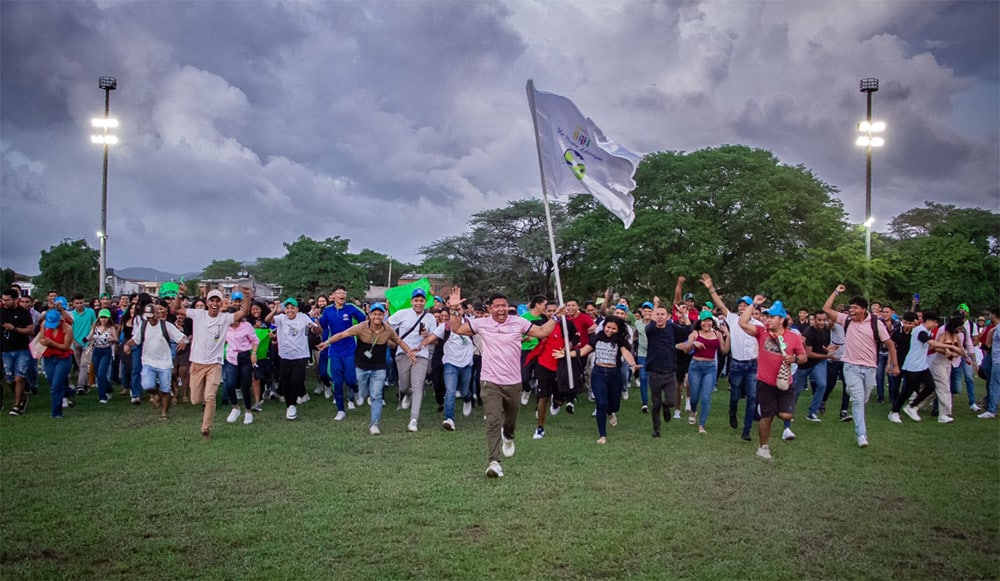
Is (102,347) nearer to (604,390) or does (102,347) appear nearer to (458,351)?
(458,351)

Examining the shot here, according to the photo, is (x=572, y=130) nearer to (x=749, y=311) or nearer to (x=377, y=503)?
(x=749, y=311)

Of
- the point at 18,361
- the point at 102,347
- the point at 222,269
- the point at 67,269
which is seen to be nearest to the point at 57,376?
the point at 18,361

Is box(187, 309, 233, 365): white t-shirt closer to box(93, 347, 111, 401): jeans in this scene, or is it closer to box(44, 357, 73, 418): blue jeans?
box(44, 357, 73, 418): blue jeans

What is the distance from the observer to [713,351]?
10.2 metres

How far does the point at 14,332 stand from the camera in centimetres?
1077

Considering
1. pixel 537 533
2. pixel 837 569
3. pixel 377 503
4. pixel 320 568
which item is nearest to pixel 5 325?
pixel 377 503

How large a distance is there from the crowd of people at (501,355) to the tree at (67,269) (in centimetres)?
5036

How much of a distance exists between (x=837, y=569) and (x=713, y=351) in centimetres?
559

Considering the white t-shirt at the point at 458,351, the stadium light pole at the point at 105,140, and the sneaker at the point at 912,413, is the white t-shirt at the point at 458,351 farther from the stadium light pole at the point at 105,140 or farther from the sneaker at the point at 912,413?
the stadium light pole at the point at 105,140

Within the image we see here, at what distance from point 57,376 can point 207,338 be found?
3128 millimetres

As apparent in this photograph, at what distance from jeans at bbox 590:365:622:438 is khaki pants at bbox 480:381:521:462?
65.5 inches

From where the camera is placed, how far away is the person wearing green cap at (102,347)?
12.2m

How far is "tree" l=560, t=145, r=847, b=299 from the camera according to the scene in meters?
34.7

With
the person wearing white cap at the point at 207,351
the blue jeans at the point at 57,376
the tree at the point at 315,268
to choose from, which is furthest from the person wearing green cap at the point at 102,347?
the tree at the point at 315,268
